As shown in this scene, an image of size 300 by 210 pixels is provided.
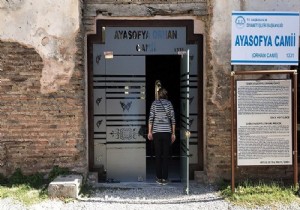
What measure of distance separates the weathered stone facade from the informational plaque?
591mm

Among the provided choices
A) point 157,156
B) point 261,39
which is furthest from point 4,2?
point 261,39

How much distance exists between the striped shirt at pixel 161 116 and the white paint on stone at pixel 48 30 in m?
1.58

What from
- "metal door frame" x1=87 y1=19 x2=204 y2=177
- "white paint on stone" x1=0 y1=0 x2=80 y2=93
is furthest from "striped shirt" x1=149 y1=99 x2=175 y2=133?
"white paint on stone" x1=0 y1=0 x2=80 y2=93

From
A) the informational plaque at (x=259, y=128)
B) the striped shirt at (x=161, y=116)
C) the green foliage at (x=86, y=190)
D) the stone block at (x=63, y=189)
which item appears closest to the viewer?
the stone block at (x=63, y=189)

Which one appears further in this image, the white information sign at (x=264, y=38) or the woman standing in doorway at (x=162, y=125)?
the woman standing in doorway at (x=162, y=125)

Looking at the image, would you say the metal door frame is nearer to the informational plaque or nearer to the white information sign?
the informational plaque

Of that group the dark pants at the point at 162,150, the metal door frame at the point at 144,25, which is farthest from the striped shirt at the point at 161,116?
the metal door frame at the point at 144,25

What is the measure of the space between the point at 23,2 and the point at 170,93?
4724 millimetres

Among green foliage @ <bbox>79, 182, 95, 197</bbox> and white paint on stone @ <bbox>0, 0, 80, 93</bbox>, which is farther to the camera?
white paint on stone @ <bbox>0, 0, 80, 93</bbox>

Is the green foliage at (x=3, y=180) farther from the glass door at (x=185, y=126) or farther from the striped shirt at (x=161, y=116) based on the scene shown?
the glass door at (x=185, y=126)

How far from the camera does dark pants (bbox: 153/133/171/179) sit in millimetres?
7500

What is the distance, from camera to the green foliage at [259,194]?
6.30m

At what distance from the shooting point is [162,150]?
7.61 metres

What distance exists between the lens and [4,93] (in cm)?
706
